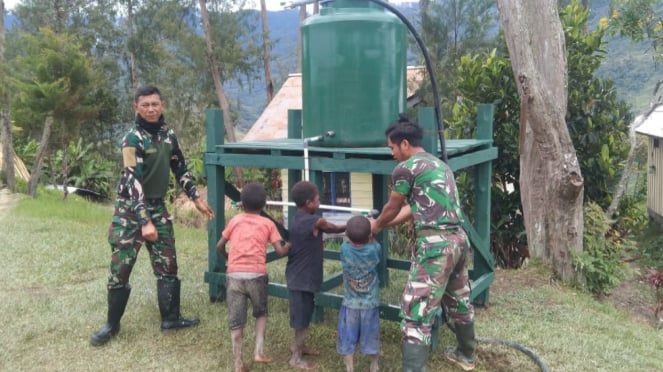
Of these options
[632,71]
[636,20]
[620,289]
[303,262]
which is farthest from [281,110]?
[632,71]

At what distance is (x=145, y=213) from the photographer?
4.24 m

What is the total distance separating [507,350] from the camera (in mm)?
4312

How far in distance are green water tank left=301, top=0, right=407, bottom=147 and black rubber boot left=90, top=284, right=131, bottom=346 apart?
1.92 metres

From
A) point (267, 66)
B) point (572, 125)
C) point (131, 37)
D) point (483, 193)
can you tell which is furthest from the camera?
point (131, 37)

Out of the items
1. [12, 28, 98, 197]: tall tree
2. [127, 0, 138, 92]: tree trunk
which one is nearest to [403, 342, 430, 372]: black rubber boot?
[12, 28, 98, 197]: tall tree

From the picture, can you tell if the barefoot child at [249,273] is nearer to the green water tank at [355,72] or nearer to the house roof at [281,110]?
the green water tank at [355,72]

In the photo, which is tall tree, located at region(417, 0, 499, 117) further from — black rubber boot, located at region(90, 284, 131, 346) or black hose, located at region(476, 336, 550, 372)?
black rubber boot, located at region(90, 284, 131, 346)

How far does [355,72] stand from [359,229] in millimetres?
1334

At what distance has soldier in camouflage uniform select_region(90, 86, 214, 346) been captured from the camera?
4.26 m

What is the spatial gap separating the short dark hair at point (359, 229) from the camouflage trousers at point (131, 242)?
63.2 inches

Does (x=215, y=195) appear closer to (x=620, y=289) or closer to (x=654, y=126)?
(x=620, y=289)

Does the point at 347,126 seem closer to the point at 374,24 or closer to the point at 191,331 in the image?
the point at 374,24

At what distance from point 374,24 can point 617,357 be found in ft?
10.0

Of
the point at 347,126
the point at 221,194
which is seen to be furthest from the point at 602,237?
the point at 221,194
